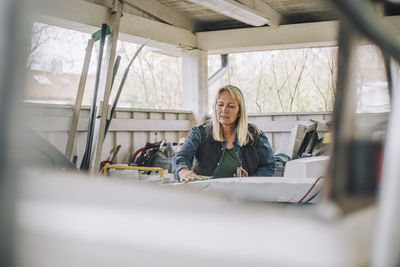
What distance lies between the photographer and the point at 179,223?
0.46 m

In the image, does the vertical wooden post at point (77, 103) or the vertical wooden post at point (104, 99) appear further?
the vertical wooden post at point (104, 99)

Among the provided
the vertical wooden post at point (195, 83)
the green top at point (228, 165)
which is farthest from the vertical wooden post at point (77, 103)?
the vertical wooden post at point (195, 83)

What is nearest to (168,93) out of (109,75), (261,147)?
(109,75)

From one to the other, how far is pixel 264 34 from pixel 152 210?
5336 mm

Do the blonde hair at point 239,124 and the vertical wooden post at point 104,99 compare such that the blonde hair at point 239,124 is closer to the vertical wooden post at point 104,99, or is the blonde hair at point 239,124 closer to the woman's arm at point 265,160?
the woman's arm at point 265,160

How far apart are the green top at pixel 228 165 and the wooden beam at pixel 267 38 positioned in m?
2.83

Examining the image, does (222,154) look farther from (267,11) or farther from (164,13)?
(164,13)

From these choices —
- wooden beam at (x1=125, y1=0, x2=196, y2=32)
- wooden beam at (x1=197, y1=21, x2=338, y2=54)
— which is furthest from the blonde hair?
wooden beam at (x1=197, y1=21, x2=338, y2=54)

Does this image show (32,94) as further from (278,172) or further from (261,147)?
(278,172)

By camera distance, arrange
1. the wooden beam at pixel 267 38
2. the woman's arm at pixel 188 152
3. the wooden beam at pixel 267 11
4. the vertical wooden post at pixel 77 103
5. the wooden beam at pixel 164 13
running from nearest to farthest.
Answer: the woman's arm at pixel 188 152
the vertical wooden post at pixel 77 103
the wooden beam at pixel 267 11
the wooden beam at pixel 164 13
the wooden beam at pixel 267 38

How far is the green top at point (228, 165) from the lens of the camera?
2.92 m

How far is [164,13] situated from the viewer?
520cm

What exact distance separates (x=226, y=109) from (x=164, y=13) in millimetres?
2606

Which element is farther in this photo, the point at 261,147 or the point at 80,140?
the point at 80,140
